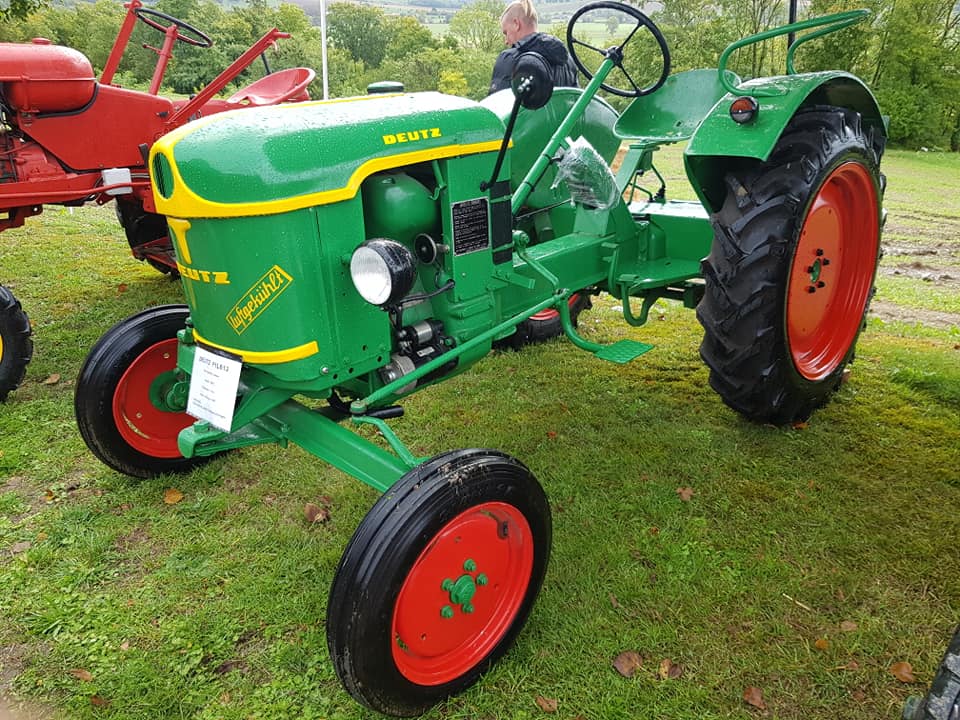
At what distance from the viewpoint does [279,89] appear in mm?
5461

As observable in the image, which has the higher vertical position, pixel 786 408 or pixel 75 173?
pixel 75 173

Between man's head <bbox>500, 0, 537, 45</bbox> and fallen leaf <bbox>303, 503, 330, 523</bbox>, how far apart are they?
3.09 m

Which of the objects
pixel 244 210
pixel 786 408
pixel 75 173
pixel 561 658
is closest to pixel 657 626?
pixel 561 658

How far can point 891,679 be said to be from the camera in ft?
6.72

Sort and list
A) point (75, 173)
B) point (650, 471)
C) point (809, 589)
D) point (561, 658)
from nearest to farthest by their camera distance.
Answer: point (561, 658) < point (809, 589) < point (650, 471) < point (75, 173)

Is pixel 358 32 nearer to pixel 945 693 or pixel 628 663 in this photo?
pixel 628 663

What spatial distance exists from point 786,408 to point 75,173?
14.1 ft

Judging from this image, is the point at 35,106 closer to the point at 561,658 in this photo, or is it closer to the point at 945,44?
the point at 561,658

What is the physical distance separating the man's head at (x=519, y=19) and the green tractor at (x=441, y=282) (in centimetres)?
116

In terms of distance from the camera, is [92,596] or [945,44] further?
[945,44]

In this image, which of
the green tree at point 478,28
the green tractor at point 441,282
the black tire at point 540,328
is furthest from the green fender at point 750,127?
the green tree at point 478,28

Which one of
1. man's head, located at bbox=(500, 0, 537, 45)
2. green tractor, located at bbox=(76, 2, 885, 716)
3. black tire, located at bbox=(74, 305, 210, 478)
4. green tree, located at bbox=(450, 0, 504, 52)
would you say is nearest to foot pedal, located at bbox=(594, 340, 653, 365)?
green tractor, located at bbox=(76, 2, 885, 716)

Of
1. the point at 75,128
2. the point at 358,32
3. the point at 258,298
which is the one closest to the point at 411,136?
the point at 258,298

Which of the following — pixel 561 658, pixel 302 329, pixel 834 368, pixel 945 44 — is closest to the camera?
pixel 302 329
